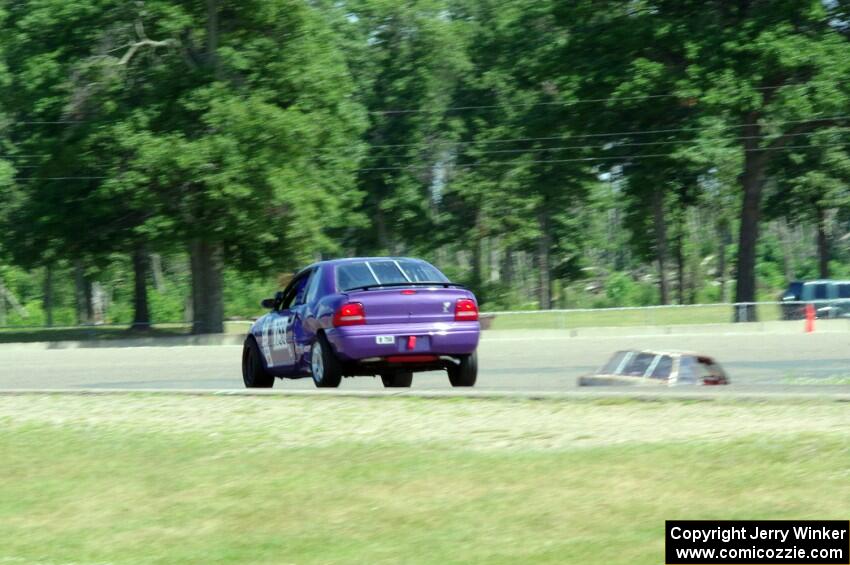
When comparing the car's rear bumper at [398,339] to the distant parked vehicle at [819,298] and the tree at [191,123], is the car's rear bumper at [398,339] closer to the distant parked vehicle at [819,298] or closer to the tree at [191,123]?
the distant parked vehicle at [819,298]

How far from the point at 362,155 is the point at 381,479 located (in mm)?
61431

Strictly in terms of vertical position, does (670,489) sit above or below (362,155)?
below

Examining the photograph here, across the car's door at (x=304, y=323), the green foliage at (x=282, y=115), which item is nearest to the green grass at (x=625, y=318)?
the green foliage at (x=282, y=115)

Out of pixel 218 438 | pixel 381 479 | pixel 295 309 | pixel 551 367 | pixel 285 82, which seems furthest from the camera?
pixel 285 82

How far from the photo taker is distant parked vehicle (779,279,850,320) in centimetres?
4062

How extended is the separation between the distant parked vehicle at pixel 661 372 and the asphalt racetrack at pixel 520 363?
0.68 meters

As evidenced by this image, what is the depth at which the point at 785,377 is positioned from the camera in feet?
68.9

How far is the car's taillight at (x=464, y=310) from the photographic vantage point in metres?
16.2

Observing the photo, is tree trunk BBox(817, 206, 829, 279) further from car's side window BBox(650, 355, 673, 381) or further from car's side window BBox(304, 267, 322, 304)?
car's side window BBox(304, 267, 322, 304)

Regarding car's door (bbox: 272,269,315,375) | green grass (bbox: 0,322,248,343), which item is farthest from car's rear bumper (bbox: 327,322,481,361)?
green grass (bbox: 0,322,248,343)

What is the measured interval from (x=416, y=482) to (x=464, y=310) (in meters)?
6.87

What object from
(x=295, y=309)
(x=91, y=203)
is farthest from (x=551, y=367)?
(x=91, y=203)

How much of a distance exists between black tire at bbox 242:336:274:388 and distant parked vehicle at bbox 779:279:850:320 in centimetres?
2535

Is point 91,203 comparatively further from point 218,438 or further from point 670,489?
point 670,489
